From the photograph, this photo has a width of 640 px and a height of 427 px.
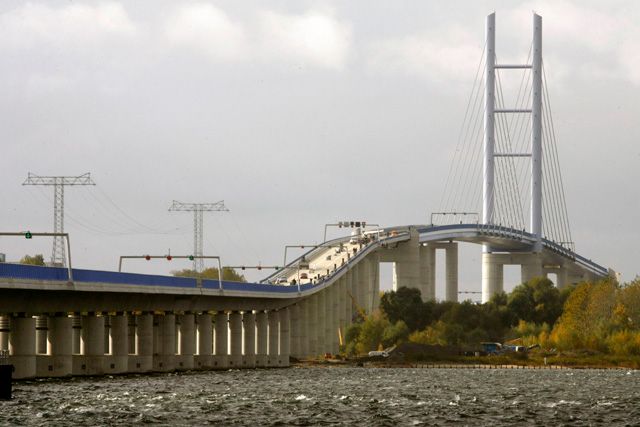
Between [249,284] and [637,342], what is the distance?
151ft

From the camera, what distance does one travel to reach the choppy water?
3182 inches

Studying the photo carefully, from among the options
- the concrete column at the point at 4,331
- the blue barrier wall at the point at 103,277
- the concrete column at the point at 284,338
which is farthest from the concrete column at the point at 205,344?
the concrete column at the point at 4,331

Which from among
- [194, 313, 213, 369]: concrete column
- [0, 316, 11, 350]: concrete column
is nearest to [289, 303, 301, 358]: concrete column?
[194, 313, 213, 369]: concrete column

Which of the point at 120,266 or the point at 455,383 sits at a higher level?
the point at 120,266

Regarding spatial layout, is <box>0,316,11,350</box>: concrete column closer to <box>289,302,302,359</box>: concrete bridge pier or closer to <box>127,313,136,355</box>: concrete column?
<box>127,313,136,355</box>: concrete column

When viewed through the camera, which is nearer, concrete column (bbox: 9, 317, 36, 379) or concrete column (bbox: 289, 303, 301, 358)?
concrete column (bbox: 9, 317, 36, 379)

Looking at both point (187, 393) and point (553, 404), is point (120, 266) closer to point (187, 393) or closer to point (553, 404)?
point (187, 393)

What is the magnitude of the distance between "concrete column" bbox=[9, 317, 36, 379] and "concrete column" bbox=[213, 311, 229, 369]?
47.2 meters

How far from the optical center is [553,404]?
311 feet

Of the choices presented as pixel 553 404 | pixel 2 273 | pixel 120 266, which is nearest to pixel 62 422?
pixel 2 273

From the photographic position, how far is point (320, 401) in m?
95.4

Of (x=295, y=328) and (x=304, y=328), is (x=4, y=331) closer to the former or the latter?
(x=295, y=328)

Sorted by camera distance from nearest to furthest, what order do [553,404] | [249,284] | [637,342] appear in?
[553,404] → [249,284] → [637,342]

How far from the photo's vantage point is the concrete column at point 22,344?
10975 cm
